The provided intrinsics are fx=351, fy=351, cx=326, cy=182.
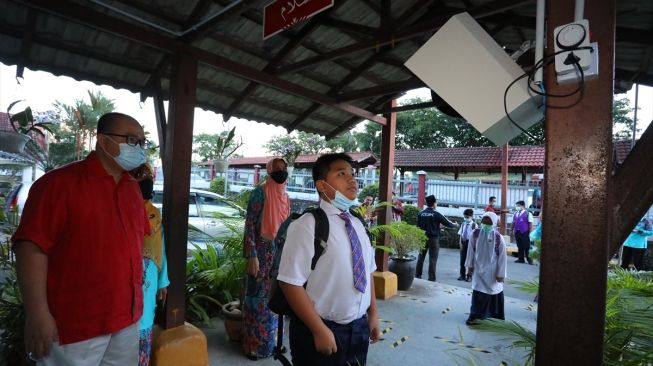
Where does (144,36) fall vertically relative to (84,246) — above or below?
above

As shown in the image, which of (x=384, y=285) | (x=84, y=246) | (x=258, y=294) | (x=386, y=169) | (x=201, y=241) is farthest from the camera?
(x=386, y=169)

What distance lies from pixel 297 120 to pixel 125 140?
349 cm

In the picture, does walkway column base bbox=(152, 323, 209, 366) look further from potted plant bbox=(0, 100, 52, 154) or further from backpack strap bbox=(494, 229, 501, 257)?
backpack strap bbox=(494, 229, 501, 257)

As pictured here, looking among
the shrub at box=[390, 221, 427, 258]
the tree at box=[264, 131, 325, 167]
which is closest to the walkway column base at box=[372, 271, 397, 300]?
the shrub at box=[390, 221, 427, 258]

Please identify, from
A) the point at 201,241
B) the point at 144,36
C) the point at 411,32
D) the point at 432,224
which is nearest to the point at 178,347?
the point at 144,36

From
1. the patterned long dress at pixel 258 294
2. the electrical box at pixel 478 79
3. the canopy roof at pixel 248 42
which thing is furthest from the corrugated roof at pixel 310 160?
the electrical box at pixel 478 79

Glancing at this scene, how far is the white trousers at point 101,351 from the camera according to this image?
1553 millimetres

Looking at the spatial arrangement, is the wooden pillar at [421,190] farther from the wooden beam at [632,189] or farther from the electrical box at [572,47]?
the electrical box at [572,47]

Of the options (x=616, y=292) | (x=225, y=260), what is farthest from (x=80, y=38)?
(x=616, y=292)

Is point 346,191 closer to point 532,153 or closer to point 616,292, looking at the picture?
point 616,292

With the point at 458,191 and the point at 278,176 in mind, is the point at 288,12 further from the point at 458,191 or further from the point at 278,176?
the point at 458,191

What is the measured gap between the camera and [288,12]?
2.65 m

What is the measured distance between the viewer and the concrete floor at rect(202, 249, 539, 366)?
3.38 metres

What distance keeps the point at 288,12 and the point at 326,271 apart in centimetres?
197
